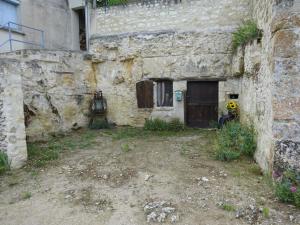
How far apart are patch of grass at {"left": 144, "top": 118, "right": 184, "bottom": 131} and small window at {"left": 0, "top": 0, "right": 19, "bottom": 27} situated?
240 inches

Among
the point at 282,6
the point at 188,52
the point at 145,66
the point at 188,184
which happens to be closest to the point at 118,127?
the point at 145,66

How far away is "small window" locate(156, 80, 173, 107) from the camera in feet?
27.1

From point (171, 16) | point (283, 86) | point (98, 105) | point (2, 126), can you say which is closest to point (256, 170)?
point (283, 86)

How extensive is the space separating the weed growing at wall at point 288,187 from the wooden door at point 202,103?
437 centimetres

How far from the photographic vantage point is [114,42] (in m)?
8.38

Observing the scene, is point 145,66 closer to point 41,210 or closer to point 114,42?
point 114,42

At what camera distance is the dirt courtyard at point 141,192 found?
318 centimetres

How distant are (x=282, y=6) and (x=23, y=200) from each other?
483 centimetres

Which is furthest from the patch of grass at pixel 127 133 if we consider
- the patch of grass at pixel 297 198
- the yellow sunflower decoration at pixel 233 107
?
the patch of grass at pixel 297 198

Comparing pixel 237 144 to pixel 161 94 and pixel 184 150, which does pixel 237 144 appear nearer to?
pixel 184 150

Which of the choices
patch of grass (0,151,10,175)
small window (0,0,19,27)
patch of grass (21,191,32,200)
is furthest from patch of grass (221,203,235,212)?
small window (0,0,19,27)

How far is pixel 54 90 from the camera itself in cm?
737

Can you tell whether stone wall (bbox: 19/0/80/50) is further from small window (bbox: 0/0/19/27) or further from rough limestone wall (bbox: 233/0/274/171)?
rough limestone wall (bbox: 233/0/274/171)

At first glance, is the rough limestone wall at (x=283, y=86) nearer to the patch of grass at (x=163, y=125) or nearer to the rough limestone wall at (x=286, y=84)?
the rough limestone wall at (x=286, y=84)
